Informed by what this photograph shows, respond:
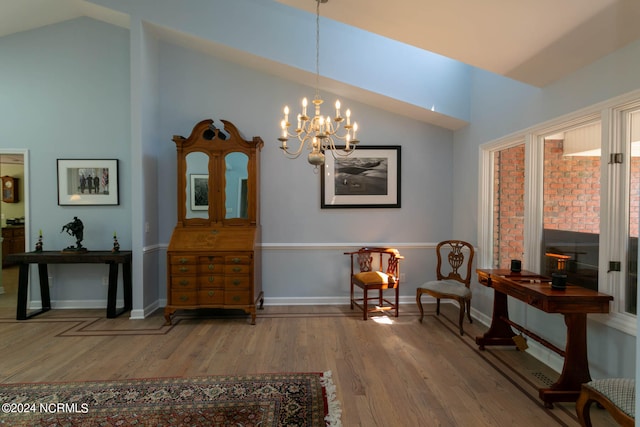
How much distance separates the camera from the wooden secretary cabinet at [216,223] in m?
3.86

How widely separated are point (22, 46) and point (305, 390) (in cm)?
549

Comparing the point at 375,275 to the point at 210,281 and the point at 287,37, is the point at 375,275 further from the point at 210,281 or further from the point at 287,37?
the point at 287,37

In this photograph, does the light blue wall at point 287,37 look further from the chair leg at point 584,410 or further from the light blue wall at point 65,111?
the chair leg at point 584,410

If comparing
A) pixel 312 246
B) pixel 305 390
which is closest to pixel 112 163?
pixel 312 246

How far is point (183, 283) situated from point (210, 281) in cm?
30

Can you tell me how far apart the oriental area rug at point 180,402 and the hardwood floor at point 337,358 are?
130 millimetres

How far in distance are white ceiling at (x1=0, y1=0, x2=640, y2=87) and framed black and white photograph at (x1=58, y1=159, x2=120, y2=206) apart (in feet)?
10.4

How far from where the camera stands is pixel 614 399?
165cm

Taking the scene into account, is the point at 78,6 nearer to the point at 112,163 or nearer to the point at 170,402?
the point at 112,163

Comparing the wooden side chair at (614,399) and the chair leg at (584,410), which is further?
the chair leg at (584,410)

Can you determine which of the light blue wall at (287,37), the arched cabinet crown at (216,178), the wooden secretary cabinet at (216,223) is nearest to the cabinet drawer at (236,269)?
the wooden secretary cabinet at (216,223)

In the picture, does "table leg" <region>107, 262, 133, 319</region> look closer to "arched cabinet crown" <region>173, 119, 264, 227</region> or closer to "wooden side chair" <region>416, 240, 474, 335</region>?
"arched cabinet crown" <region>173, 119, 264, 227</region>

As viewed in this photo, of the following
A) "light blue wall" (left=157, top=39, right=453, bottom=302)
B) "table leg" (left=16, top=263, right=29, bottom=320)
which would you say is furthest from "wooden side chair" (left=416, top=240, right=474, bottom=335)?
"table leg" (left=16, top=263, right=29, bottom=320)

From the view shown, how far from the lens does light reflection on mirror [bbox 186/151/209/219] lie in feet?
13.3
